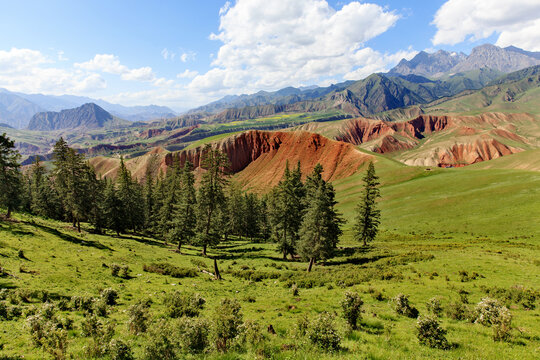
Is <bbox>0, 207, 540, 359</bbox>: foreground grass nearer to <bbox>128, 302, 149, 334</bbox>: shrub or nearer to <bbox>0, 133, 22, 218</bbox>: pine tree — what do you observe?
<bbox>128, 302, 149, 334</bbox>: shrub

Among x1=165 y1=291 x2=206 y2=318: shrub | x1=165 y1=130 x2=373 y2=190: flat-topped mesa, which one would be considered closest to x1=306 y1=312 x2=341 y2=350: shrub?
x1=165 y1=291 x2=206 y2=318: shrub

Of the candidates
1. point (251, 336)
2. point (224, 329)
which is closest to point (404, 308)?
point (251, 336)

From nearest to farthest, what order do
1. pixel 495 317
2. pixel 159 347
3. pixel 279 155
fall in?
1. pixel 159 347
2. pixel 495 317
3. pixel 279 155

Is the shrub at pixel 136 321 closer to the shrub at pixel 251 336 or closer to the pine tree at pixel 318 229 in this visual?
the shrub at pixel 251 336

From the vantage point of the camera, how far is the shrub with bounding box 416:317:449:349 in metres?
11.2

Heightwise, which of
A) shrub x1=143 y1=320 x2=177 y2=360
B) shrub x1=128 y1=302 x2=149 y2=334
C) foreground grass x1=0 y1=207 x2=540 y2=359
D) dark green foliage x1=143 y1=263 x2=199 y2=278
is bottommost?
dark green foliage x1=143 y1=263 x2=199 y2=278

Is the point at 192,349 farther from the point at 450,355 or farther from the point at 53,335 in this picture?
the point at 450,355

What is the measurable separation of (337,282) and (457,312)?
11.8 metres

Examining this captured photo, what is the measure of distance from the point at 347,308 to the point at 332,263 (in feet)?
82.3

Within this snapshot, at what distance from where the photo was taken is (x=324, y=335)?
1010 centimetres

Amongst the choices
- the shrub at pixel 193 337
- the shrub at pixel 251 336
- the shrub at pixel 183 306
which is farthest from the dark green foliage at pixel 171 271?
the shrub at pixel 251 336

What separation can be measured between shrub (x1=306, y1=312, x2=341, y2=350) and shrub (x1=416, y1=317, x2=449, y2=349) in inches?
177

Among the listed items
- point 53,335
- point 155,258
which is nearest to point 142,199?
point 155,258

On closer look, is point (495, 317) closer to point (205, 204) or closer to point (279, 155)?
point (205, 204)
